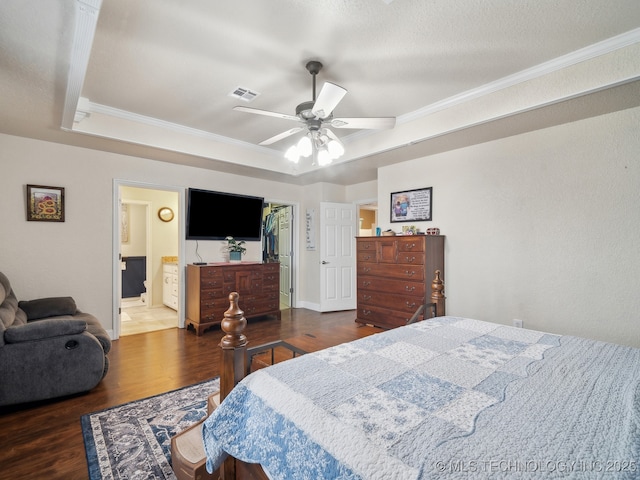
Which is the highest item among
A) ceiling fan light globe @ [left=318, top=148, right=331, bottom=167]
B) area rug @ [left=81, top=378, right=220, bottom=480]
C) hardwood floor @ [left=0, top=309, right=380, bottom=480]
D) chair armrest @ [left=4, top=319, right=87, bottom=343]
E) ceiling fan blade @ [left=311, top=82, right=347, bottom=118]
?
ceiling fan blade @ [left=311, top=82, right=347, bottom=118]

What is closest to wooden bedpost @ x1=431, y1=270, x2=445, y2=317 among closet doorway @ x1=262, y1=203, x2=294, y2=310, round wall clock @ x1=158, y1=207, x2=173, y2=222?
closet doorway @ x1=262, y1=203, x2=294, y2=310

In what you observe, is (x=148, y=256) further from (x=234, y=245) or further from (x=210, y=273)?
(x=210, y=273)

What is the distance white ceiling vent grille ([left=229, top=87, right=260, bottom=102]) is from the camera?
2899mm

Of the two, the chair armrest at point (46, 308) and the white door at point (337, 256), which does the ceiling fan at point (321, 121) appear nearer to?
the white door at point (337, 256)

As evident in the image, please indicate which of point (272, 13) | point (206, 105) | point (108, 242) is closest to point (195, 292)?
point (108, 242)

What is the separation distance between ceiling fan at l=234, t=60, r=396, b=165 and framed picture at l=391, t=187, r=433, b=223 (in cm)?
178

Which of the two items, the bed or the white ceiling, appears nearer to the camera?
the bed

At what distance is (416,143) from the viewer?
3.54 metres

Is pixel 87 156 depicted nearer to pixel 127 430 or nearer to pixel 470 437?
pixel 127 430

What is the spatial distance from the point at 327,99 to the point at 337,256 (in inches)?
145

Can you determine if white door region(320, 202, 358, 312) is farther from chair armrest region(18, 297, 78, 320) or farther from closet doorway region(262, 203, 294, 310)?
chair armrest region(18, 297, 78, 320)

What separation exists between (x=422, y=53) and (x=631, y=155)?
209cm

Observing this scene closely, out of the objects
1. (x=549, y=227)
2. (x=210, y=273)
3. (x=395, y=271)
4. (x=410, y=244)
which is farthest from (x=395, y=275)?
(x=210, y=273)

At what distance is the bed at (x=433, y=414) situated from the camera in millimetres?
768
